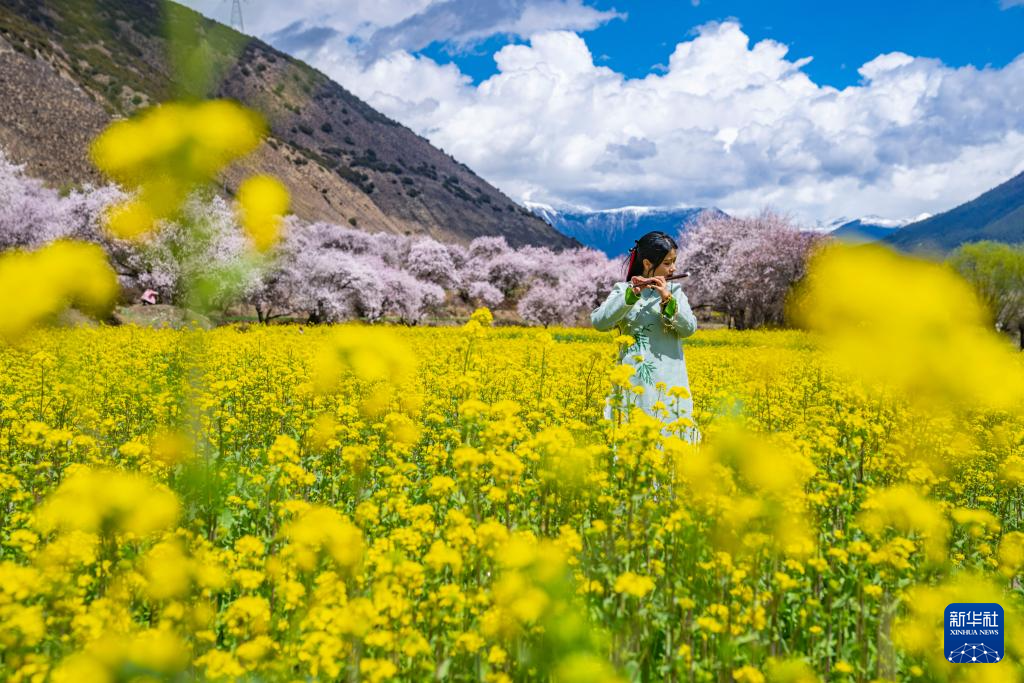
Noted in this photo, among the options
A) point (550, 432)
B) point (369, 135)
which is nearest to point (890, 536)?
point (550, 432)

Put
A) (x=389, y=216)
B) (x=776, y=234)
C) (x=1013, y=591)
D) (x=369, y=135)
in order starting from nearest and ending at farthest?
(x=1013, y=591) < (x=776, y=234) < (x=389, y=216) < (x=369, y=135)

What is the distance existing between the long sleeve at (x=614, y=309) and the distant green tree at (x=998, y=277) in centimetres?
→ 4274

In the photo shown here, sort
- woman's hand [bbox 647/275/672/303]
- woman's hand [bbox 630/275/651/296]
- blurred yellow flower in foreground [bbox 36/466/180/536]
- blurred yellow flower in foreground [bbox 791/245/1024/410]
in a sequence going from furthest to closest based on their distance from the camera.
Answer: woman's hand [bbox 630/275/651/296] < woman's hand [bbox 647/275/672/303] < blurred yellow flower in foreground [bbox 791/245/1024/410] < blurred yellow flower in foreground [bbox 36/466/180/536]

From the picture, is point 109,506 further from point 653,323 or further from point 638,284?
point 653,323

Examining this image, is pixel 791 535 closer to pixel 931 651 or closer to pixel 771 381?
pixel 931 651

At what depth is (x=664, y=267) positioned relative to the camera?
5027 mm

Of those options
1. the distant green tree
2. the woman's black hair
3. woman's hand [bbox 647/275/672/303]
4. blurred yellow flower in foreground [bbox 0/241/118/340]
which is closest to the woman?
the woman's black hair

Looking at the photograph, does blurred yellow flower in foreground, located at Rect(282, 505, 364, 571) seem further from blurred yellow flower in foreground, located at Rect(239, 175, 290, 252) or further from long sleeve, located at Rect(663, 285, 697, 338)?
long sleeve, located at Rect(663, 285, 697, 338)

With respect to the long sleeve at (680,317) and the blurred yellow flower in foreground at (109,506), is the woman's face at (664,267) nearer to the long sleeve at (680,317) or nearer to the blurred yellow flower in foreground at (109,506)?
the long sleeve at (680,317)

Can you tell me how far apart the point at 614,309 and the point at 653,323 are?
1.17 ft

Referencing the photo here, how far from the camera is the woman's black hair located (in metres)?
5.01

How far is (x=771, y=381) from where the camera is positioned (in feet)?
34.6

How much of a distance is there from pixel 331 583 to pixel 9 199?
104ft

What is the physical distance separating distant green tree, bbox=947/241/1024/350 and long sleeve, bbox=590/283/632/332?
42.7 metres
